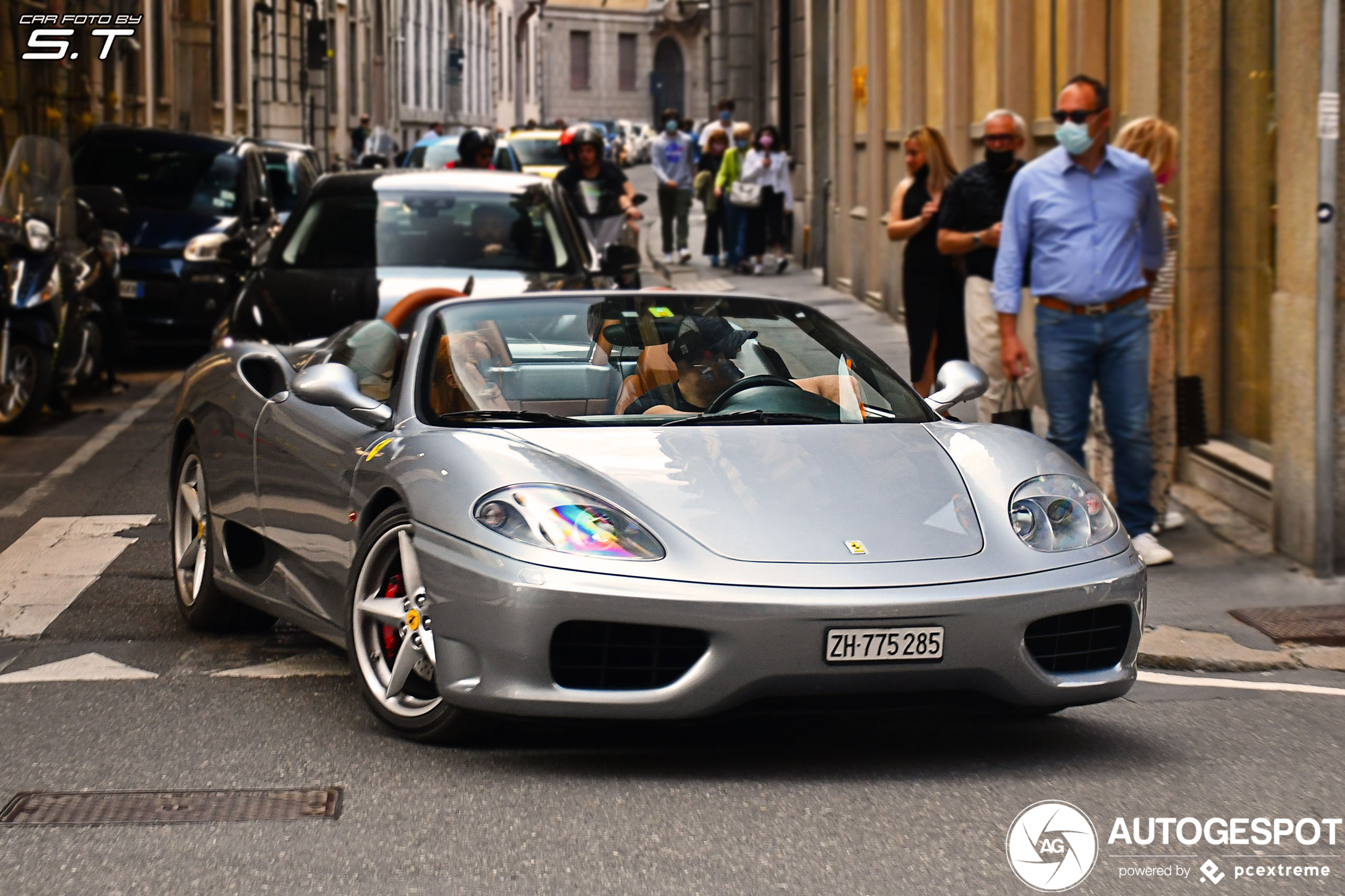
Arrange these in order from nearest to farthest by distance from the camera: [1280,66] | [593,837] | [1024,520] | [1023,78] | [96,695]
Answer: [593,837], [1024,520], [96,695], [1280,66], [1023,78]

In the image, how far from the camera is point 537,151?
3347 centimetres

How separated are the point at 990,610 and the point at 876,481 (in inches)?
22.7

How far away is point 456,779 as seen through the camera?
5.01m

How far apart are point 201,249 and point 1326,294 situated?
36.3 feet

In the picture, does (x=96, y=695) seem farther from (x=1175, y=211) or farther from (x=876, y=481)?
(x=1175, y=211)

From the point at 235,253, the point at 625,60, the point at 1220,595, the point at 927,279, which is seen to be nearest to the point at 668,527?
the point at 1220,595

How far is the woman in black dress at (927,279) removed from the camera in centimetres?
1063

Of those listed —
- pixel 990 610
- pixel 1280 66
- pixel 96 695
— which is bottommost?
pixel 96 695

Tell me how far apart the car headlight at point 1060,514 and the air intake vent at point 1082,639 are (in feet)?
0.61

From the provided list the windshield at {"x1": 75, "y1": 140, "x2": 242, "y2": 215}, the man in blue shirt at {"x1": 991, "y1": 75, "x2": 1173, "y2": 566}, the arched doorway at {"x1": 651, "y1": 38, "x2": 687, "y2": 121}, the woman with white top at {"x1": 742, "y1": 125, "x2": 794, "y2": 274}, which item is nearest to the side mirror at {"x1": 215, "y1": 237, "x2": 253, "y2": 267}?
the windshield at {"x1": 75, "y1": 140, "x2": 242, "y2": 215}

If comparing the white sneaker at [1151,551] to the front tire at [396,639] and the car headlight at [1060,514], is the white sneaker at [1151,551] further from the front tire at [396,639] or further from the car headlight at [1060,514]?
the front tire at [396,639]

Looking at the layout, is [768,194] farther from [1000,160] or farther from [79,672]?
[79,672]

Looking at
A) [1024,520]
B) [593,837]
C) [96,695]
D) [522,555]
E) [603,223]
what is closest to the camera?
[593,837]

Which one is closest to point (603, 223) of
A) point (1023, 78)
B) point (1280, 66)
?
point (1023, 78)
